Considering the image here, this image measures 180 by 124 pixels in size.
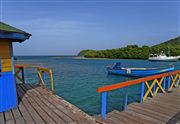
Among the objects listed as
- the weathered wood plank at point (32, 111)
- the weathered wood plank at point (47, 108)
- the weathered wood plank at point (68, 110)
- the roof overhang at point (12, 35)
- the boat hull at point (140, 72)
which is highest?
the roof overhang at point (12, 35)

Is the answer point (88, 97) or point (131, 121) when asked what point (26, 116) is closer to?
point (131, 121)

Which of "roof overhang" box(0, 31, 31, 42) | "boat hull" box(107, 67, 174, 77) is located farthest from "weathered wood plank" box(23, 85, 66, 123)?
"boat hull" box(107, 67, 174, 77)

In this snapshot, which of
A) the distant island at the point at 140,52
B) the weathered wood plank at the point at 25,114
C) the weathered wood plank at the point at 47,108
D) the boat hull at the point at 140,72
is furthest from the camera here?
the distant island at the point at 140,52

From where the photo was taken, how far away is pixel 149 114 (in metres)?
4.82

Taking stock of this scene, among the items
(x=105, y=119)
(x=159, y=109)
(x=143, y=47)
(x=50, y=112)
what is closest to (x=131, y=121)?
(x=105, y=119)

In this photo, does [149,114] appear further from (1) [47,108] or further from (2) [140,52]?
(2) [140,52]

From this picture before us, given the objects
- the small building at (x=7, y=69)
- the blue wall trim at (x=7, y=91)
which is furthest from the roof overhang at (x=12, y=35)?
the blue wall trim at (x=7, y=91)

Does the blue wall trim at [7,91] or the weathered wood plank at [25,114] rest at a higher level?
the blue wall trim at [7,91]

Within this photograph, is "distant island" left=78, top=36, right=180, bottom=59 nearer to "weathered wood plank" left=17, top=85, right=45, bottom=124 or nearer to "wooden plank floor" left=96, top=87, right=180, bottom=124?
"wooden plank floor" left=96, top=87, right=180, bottom=124

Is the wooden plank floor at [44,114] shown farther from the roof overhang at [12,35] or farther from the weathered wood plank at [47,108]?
the roof overhang at [12,35]

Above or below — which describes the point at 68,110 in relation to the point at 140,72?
above

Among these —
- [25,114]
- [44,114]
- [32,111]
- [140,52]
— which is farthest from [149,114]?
[140,52]

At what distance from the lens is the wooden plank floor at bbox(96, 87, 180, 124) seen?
432 cm

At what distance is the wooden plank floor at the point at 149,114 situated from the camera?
14.2 ft
